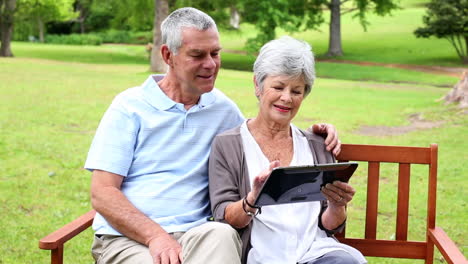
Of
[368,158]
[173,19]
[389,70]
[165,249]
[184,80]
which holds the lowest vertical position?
[389,70]

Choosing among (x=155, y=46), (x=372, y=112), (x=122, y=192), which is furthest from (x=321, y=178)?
(x=155, y=46)

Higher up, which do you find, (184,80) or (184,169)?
(184,80)

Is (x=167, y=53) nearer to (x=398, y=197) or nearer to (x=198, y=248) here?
(x=198, y=248)

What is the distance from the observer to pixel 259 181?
3150 millimetres

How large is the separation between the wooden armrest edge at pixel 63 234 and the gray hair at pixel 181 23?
1049 millimetres

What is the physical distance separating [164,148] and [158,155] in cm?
5

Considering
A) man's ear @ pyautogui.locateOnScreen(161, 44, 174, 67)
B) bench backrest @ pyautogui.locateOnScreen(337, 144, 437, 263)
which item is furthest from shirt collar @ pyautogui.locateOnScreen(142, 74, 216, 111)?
bench backrest @ pyautogui.locateOnScreen(337, 144, 437, 263)

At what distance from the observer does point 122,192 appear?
3787 mm

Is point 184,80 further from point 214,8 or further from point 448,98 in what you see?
point 214,8

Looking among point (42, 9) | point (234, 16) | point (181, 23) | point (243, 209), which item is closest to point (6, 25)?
point (42, 9)

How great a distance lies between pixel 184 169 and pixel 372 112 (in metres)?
13.3

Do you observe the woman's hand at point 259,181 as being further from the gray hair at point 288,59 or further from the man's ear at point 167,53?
the man's ear at point 167,53

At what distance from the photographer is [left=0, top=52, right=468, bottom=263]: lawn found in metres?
7.42

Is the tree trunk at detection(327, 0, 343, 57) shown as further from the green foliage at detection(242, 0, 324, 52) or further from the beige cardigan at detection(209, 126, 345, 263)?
the beige cardigan at detection(209, 126, 345, 263)
